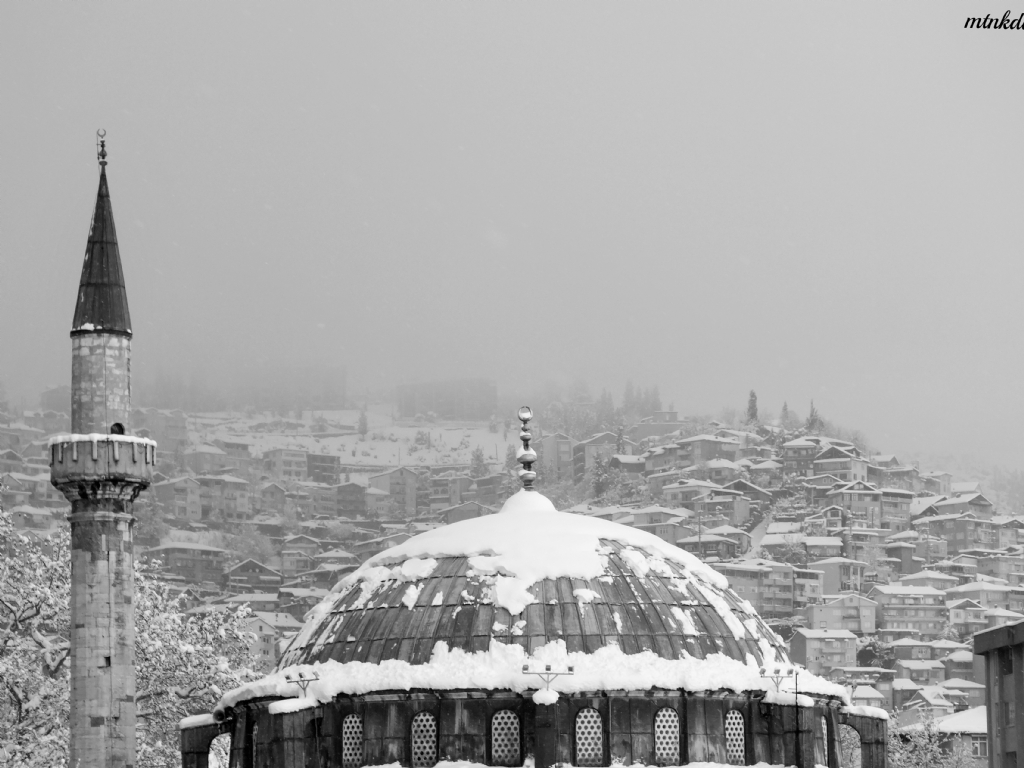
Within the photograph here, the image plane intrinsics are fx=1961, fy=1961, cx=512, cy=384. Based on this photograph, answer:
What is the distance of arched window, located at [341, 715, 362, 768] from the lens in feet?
92.6

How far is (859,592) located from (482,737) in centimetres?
13948

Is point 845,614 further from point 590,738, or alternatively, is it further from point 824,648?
point 590,738

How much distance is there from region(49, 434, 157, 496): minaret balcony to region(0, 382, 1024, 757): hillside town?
86.8 metres

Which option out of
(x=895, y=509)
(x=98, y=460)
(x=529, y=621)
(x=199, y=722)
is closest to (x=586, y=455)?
(x=895, y=509)

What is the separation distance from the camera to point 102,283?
47062 mm

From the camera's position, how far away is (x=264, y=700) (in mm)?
29125

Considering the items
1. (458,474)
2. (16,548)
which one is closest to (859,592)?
(458,474)

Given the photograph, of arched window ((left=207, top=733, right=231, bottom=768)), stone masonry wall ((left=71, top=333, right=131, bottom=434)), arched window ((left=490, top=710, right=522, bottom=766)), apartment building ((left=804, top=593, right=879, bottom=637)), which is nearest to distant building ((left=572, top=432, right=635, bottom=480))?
apartment building ((left=804, top=593, right=879, bottom=637))

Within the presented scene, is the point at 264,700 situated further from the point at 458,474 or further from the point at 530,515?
the point at 458,474

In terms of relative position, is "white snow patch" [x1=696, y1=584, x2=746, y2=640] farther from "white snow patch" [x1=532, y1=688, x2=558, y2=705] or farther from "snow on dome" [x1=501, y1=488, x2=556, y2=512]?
"white snow patch" [x1=532, y1=688, x2=558, y2=705]

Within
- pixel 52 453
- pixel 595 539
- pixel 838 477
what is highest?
pixel 838 477

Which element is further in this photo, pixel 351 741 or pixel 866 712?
pixel 866 712

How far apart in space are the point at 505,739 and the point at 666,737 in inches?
91.0

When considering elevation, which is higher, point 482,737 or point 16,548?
Result: point 16,548
